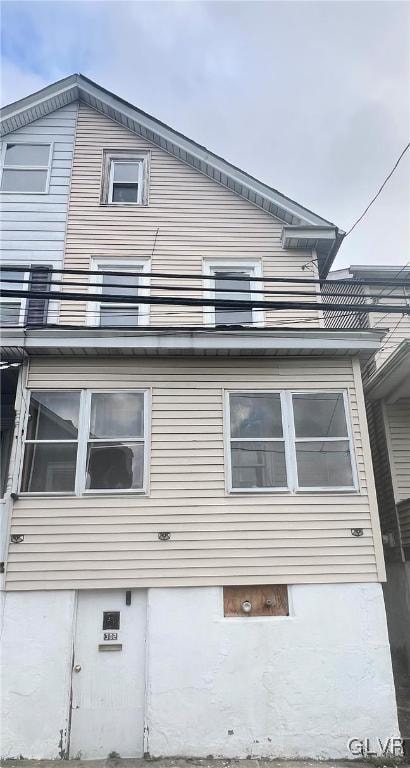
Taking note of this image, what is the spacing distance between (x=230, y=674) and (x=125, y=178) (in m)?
8.70

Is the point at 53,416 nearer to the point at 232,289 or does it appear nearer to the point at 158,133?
the point at 232,289

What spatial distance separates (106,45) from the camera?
733 centimetres

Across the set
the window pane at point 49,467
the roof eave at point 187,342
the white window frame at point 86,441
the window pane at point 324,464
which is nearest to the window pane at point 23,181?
the roof eave at point 187,342

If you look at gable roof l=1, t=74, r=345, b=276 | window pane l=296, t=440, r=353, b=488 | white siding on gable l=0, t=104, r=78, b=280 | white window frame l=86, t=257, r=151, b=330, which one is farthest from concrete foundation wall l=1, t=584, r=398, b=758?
gable roof l=1, t=74, r=345, b=276

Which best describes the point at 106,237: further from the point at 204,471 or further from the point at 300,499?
the point at 300,499

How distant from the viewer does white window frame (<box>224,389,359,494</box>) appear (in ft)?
24.3

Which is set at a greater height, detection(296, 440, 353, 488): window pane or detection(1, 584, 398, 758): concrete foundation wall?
detection(296, 440, 353, 488): window pane

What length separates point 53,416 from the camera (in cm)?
772

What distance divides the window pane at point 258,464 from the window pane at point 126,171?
18.9 ft

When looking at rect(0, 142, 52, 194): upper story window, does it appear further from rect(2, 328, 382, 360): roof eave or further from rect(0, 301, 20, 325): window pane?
rect(2, 328, 382, 360): roof eave

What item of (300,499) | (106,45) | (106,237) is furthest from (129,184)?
(300,499)

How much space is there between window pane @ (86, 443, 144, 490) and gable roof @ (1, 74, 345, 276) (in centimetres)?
484

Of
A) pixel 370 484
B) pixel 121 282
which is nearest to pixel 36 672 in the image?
pixel 370 484

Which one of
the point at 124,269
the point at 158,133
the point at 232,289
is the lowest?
the point at 232,289
